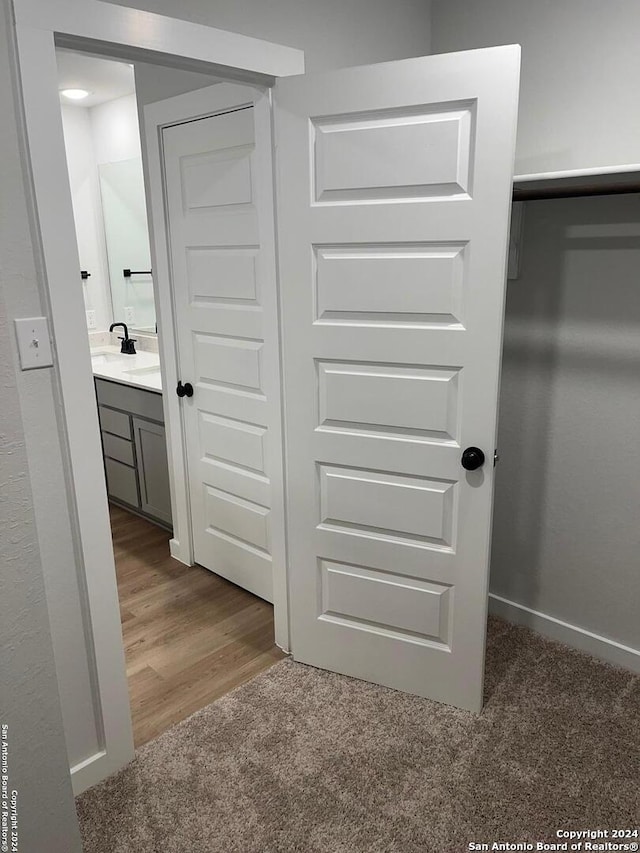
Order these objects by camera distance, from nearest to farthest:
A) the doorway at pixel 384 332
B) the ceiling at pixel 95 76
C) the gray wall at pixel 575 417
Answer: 1. the doorway at pixel 384 332
2. the gray wall at pixel 575 417
3. the ceiling at pixel 95 76

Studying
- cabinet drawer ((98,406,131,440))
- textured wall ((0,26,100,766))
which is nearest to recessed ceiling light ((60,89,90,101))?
cabinet drawer ((98,406,131,440))

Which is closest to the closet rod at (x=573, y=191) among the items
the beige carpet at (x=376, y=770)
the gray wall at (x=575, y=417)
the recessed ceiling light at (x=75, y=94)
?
the gray wall at (x=575, y=417)

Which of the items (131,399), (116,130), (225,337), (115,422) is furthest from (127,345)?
(225,337)

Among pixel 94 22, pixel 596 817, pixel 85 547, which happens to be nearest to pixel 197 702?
pixel 85 547

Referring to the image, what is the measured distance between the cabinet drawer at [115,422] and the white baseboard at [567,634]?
204 centimetres

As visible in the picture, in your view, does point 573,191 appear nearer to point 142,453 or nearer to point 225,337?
point 225,337

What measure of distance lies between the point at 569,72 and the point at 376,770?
7.49ft

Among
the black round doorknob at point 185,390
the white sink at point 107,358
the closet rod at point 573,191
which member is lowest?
the white sink at point 107,358

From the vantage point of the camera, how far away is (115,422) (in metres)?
3.55

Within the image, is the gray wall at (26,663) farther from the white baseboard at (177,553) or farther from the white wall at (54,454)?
the white baseboard at (177,553)

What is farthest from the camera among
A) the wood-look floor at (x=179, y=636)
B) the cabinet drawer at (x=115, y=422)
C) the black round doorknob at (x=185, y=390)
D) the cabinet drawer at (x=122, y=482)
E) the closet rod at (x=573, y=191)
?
the cabinet drawer at (x=122, y=482)

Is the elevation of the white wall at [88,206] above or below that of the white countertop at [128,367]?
above

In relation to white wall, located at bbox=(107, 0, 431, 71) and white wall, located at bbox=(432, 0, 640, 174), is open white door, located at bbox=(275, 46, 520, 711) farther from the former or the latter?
white wall, located at bbox=(432, 0, 640, 174)

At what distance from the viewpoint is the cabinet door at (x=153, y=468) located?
3268mm
